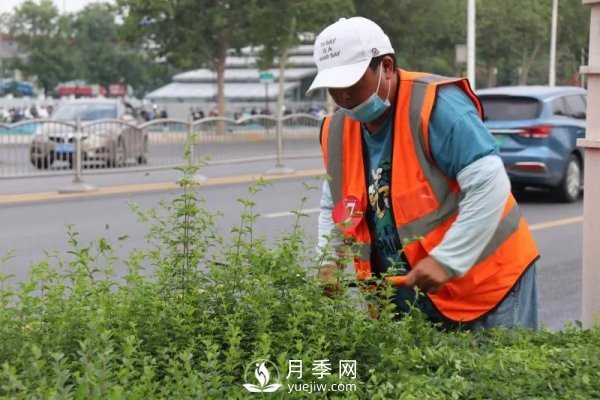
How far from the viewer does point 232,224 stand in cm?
854

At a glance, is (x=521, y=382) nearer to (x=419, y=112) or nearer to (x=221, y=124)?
(x=419, y=112)

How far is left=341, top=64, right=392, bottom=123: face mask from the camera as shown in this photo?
11.2 ft

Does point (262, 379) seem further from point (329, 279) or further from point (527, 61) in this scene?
point (527, 61)

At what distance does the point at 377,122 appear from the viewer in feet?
11.7

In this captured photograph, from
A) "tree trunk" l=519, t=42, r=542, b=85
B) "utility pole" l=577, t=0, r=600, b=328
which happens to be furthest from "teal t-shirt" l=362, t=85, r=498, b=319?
"tree trunk" l=519, t=42, r=542, b=85

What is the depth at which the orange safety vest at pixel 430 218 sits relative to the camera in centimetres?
346

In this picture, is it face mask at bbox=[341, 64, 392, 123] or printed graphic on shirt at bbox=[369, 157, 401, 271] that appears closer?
face mask at bbox=[341, 64, 392, 123]

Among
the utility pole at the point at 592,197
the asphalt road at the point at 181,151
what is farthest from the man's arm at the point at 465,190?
the asphalt road at the point at 181,151

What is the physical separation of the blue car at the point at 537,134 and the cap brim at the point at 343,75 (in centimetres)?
1184

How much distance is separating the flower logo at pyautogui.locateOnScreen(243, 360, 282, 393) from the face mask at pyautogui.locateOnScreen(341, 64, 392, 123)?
1.01 m

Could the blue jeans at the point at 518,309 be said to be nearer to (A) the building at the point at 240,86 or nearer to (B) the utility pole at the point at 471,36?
(B) the utility pole at the point at 471,36

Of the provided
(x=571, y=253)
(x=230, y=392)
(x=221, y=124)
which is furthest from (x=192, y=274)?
(x=221, y=124)

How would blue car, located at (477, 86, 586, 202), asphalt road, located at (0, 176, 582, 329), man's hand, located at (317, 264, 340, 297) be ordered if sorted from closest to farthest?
man's hand, located at (317, 264, 340, 297)
asphalt road, located at (0, 176, 582, 329)
blue car, located at (477, 86, 586, 202)

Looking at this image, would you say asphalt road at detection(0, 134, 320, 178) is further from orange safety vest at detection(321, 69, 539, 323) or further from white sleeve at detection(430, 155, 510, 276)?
white sleeve at detection(430, 155, 510, 276)
